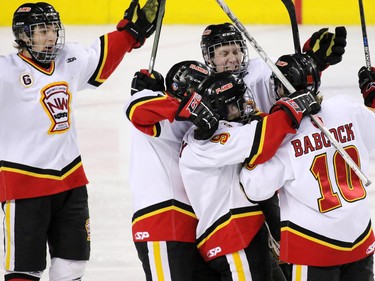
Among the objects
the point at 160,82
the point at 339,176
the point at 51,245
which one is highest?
the point at 160,82

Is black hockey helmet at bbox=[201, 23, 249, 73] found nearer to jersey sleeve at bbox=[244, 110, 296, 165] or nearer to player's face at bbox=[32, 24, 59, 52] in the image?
jersey sleeve at bbox=[244, 110, 296, 165]

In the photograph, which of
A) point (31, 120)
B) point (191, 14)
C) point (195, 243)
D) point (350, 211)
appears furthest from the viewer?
point (191, 14)

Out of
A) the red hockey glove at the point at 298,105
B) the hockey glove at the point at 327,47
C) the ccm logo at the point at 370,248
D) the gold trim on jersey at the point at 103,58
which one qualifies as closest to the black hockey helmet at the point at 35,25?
the gold trim on jersey at the point at 103,58

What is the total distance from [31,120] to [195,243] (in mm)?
826

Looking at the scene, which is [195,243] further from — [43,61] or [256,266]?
[43,61]

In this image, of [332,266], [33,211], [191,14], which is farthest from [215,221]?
[191,14]

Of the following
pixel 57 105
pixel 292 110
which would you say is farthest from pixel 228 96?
pixel 57 105

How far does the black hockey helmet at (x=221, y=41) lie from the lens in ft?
12.4

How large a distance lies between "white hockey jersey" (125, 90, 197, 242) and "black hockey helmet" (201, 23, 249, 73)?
0.99 ft

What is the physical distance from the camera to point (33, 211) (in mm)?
3996

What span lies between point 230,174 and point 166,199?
28cm

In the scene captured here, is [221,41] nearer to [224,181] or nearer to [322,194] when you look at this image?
[224,181]

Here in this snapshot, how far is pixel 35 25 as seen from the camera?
4.01 m

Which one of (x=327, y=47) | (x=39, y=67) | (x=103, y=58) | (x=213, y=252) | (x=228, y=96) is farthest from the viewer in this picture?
(x=103, y=58)
